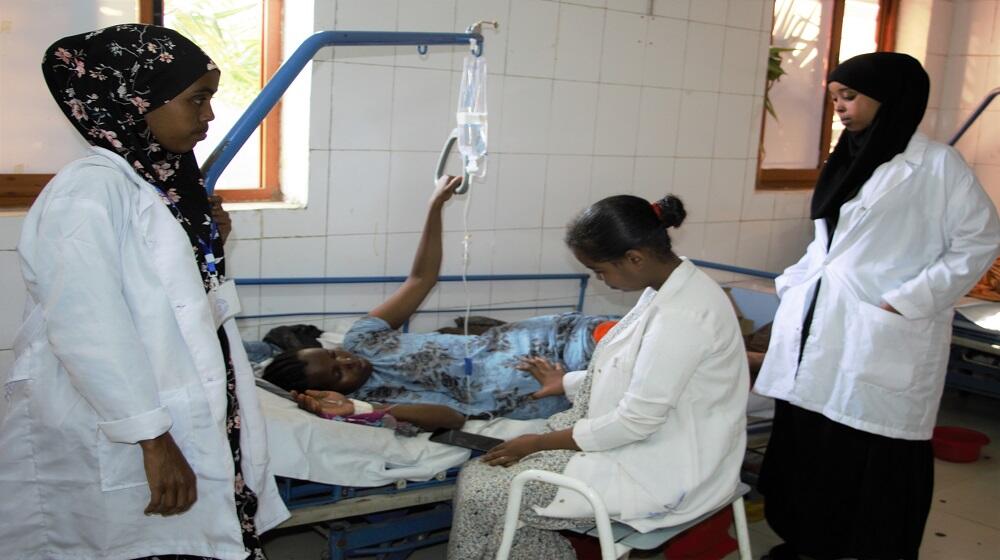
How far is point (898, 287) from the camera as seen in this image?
2.76 m

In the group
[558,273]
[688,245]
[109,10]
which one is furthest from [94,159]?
[688,245]

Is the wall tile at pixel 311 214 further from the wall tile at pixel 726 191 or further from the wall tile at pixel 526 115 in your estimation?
the wall tile at pixel 726 191

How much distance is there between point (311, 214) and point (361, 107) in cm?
45

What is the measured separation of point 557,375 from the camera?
124 inches

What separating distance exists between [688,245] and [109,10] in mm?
2945

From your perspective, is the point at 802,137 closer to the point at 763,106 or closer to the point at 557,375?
the point at 763,106

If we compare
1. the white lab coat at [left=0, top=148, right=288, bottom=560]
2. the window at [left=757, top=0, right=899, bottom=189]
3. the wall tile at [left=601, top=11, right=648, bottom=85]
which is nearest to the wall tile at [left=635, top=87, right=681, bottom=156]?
the wall tile at [left=601, top=11, right=648, bottom=85]

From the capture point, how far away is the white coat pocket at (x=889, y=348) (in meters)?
2.74

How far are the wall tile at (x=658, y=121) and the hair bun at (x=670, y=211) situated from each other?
2.24 metres

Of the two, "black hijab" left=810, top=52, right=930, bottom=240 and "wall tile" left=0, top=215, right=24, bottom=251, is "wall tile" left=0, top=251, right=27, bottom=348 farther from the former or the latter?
"black hijab" left=810, top=52, right=930, bottom=240

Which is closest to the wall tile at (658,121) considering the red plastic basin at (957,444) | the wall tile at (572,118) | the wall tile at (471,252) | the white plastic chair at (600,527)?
the wall tile at (572,118)

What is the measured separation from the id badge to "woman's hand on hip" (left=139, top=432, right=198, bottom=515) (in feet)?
0.91

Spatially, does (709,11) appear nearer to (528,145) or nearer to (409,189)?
(528,145)

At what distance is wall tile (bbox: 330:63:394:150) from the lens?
3.50 m
